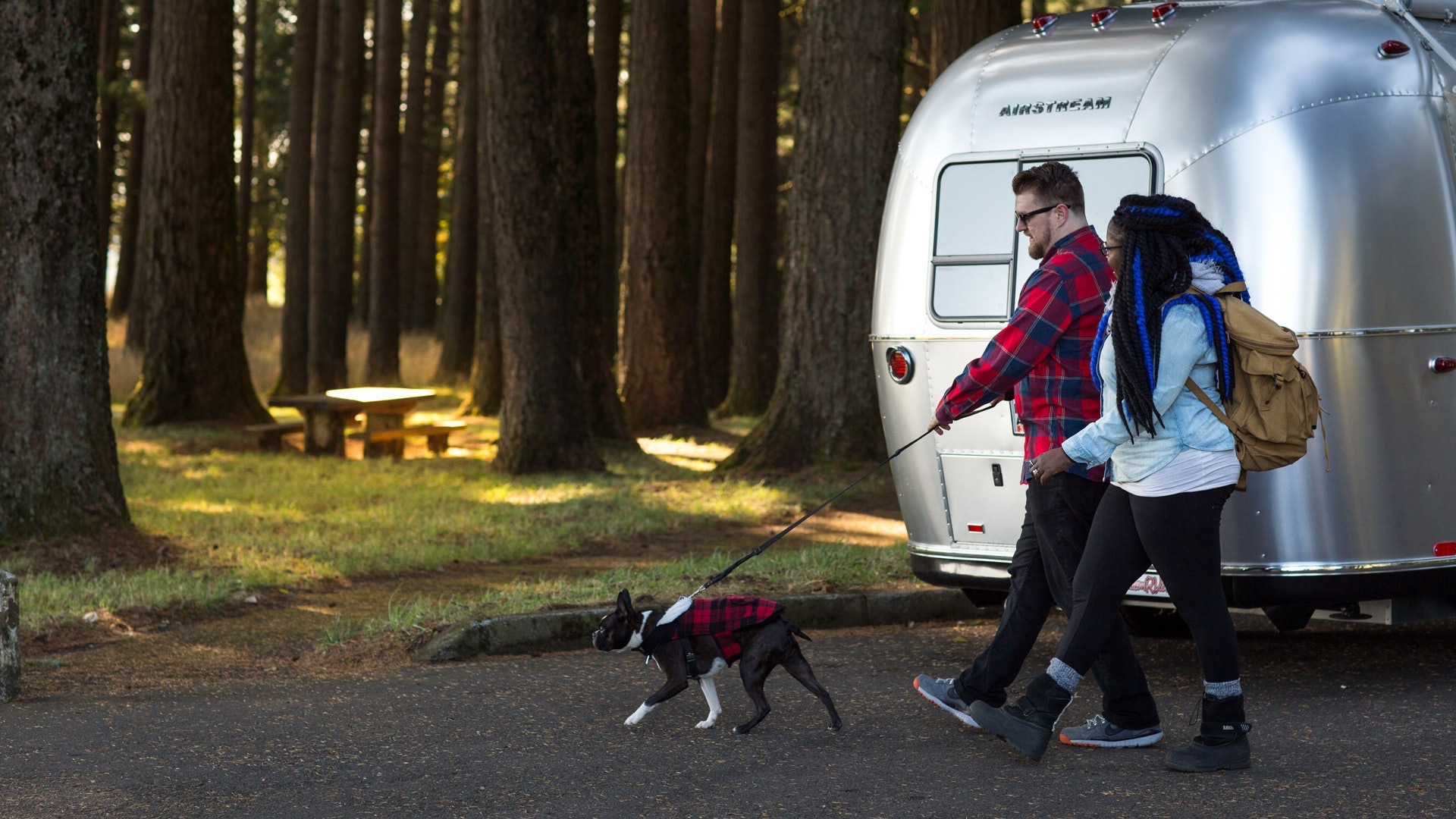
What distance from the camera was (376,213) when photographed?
26.4 metres

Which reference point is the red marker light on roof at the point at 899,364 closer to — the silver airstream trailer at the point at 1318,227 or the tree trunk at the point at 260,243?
the silver airstream trailer at the point at 1318,227

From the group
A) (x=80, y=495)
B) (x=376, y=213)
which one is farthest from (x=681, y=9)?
(x=80, y=495)

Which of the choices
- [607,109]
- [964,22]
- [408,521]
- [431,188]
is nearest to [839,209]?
[964,22]

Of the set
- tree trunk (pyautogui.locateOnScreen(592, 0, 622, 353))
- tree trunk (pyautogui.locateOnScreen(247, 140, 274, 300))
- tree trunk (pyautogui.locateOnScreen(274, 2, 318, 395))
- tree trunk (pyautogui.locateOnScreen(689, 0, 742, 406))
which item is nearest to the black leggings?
tree trunk (pyautogui.locateOnScreen(592, 0, 622, 353))

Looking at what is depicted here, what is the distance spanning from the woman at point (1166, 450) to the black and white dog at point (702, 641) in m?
1.01

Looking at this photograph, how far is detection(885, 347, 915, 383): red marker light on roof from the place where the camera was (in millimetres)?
7129

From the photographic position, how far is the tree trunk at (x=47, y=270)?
9.37 metres

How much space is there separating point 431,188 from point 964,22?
25.8 metres

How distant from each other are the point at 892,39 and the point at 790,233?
75.9 inches

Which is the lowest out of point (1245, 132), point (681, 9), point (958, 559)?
point (958, 559)

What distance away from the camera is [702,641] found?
5.64 metres

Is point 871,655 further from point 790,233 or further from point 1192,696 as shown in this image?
point 790,233

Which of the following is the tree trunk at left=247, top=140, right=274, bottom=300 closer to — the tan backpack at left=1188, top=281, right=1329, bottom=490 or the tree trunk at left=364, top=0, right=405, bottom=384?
the tree trunk at left=364, top=0, right=405, bottom=384

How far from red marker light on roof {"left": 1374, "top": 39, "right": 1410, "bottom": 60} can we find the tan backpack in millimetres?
1999
